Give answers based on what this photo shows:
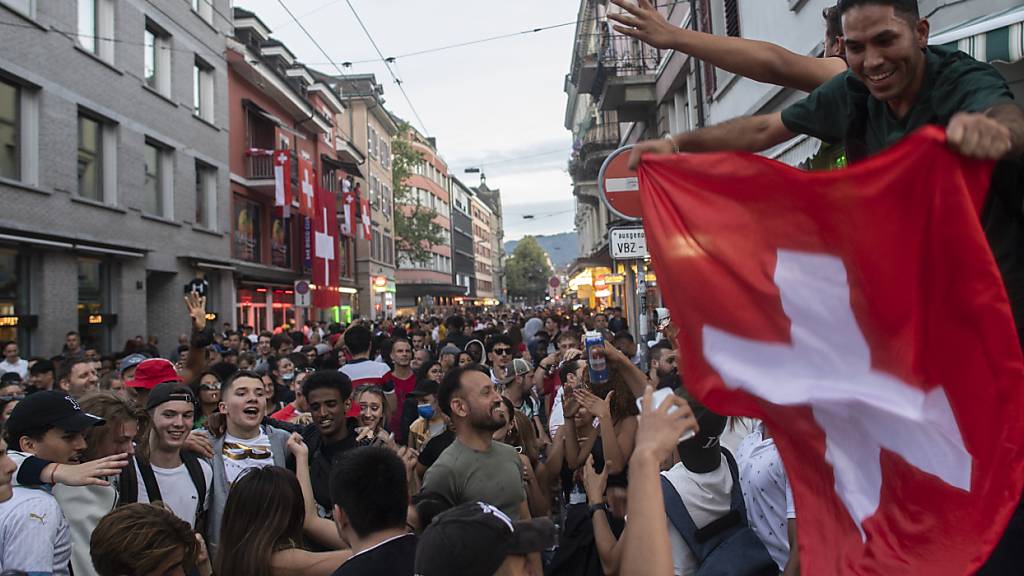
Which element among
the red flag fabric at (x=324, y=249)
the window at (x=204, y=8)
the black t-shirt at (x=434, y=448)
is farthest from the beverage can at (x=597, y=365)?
the red flag fabric at (x=324, y=249)

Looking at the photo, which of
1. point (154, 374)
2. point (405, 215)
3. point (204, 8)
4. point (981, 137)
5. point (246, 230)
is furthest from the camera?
point (405, 215)

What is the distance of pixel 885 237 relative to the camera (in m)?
2.08

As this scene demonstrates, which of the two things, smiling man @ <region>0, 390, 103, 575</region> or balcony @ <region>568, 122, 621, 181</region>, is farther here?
balcony @ <region>568, 122, 621, 181</region>

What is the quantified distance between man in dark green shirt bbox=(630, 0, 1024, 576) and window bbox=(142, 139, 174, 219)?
70.6ft

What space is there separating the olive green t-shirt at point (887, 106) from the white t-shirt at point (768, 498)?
51.8 inches

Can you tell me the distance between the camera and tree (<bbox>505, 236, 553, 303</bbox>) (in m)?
118

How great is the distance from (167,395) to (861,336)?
154 inches

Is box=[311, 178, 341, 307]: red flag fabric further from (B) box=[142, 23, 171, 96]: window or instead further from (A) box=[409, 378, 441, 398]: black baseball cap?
(A) box=[409, 378, 441, 398]: black baseball cap

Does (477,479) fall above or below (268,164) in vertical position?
below

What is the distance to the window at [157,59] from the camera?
2098 centimetres

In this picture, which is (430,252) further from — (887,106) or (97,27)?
(887,106)

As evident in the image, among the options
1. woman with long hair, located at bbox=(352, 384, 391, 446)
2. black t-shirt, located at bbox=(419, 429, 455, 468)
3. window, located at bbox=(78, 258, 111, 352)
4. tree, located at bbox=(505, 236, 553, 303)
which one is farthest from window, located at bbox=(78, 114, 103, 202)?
tree, located at bbox=(505, 236, 553, 303)

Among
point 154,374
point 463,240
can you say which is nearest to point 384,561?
point 154,374

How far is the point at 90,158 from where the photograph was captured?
18.1m
